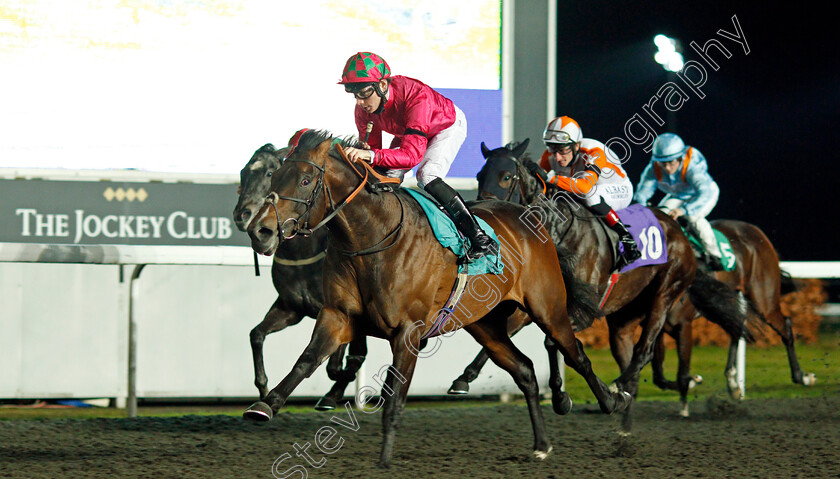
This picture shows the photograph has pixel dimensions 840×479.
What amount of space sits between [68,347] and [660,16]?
9524 millimetres

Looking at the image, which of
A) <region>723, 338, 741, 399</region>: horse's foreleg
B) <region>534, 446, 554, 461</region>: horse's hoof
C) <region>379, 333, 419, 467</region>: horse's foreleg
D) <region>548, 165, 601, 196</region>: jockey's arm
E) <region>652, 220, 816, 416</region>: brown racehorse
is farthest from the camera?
<region>652, 220, 816, 416</region>: brown racehorse

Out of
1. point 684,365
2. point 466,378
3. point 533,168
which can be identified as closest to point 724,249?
point 684,365

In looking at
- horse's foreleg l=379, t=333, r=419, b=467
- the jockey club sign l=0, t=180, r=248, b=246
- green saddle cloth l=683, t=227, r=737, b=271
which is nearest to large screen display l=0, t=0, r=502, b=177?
the jockey club sign l=0, t=180, r=248, b=246

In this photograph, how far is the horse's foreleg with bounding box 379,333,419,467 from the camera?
10.6ft

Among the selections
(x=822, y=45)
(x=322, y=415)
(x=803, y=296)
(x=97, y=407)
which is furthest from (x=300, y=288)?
(x=822, y=45)

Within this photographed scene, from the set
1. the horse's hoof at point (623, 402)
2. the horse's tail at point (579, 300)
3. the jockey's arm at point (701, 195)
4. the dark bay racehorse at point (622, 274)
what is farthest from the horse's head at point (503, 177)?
the jockey's arm at point (701, 195)

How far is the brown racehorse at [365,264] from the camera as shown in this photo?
296 centimetres

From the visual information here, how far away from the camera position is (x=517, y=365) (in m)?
3.73

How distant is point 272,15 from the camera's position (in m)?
5.38

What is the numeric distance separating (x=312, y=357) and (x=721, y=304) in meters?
3.06

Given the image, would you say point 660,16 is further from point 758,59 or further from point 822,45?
point 822,45

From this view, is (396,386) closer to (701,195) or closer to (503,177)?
(503,177)

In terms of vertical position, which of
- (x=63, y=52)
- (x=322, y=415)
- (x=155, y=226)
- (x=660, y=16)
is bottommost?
(x=322, y=415)

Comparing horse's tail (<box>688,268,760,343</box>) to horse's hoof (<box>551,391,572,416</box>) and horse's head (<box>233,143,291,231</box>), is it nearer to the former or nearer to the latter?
horse's hoof (<box>551,391,572,416</box>)
